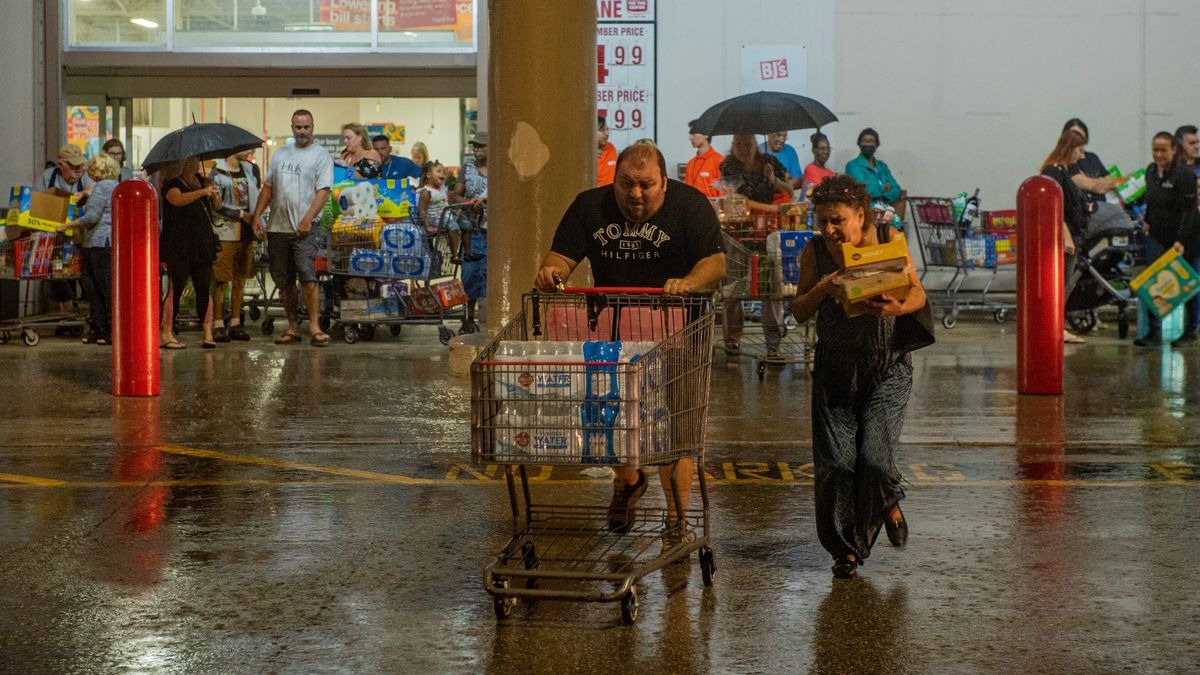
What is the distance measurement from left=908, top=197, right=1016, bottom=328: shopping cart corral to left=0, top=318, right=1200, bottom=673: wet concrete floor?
6.36 meters

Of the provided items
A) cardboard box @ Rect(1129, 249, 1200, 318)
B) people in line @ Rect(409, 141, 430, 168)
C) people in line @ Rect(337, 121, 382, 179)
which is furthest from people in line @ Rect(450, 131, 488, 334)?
cardboard box @ Rect(1129, 249, 1200, 318)

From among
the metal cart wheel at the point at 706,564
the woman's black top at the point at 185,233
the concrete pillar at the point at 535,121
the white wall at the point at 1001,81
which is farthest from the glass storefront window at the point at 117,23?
the metal cart wheel at the point at 706,564

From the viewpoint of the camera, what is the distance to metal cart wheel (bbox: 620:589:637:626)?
5.66m

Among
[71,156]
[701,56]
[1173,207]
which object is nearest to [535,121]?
[1173,207]

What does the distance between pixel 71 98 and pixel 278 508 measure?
15.9 meters

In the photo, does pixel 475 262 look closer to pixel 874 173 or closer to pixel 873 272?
pixel 874 173

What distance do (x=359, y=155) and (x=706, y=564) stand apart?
12.0 meters

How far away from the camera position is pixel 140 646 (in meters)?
5.48

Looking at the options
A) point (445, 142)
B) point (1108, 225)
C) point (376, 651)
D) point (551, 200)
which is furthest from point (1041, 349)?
point (445, 142)

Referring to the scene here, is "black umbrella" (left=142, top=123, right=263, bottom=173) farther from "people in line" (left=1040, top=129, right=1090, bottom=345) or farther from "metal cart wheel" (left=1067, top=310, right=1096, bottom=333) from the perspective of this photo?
"metal cart wheel" (left=1067, top=310, right=1096, bottom=333)

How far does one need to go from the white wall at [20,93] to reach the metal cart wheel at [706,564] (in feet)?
48.6

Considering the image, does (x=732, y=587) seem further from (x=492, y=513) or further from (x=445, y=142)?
(x=445, y=142)

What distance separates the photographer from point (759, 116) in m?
16.0

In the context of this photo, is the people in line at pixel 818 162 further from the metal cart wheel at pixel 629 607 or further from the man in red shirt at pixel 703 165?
the metal cart wheel at pixel 629 607
